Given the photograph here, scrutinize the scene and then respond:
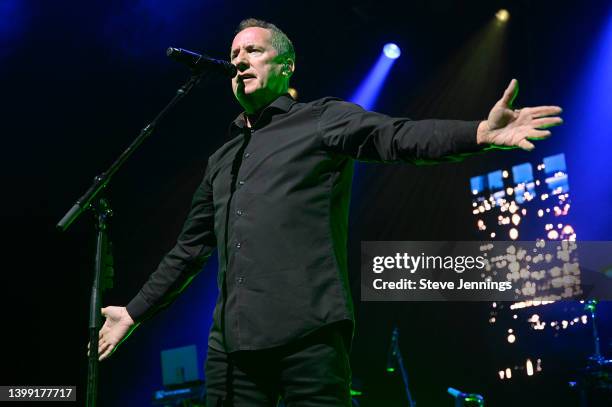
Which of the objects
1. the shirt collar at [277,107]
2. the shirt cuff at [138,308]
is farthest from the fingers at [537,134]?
the shirt cuff at [138,308]

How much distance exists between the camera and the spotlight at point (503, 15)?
7.57m

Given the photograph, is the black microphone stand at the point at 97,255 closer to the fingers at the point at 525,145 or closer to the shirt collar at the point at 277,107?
the shirt collar at the point at 277,107

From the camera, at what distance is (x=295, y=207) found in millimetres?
1507

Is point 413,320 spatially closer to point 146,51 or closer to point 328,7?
point 328,7

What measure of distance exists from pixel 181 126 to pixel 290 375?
5804 mm

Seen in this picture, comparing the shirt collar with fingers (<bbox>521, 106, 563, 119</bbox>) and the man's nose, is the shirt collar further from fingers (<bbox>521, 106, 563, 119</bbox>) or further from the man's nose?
fingers (<bbox>521, 106, 563, 119</bbox>)

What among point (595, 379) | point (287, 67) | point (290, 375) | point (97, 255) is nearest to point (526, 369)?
point (595, 379)

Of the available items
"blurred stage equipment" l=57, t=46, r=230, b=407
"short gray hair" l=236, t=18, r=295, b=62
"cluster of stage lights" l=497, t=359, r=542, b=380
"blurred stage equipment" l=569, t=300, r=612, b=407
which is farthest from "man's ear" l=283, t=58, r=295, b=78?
"cluster of stage lights" l=497, t=359, r=542, b=380

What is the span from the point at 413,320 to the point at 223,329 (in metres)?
11.2

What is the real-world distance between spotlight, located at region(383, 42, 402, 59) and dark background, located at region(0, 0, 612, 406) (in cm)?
12

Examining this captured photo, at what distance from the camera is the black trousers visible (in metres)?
1.37

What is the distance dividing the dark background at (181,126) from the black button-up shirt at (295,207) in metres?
1.94

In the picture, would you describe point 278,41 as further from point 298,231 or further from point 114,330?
point 114,330

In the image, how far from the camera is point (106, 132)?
5.87 m
